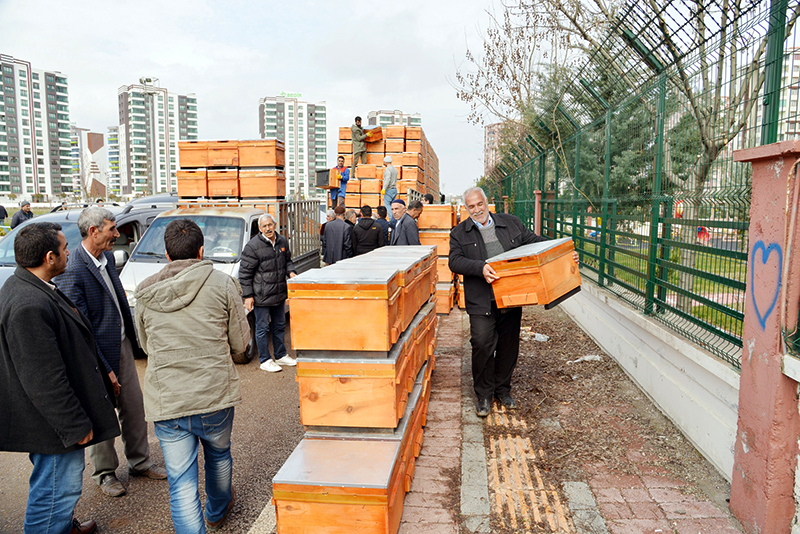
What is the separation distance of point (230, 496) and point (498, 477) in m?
1.96

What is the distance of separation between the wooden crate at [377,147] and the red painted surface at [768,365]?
524 inches

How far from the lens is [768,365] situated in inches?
121

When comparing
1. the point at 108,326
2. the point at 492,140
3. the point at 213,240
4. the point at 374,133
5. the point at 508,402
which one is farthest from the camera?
the point at 492,140

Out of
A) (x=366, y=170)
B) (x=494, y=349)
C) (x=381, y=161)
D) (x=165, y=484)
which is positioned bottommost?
(x=165, y=484)

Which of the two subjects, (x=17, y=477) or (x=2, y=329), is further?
(x=17, y=477)

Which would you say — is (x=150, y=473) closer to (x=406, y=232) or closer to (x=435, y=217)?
(x=406, y=232)

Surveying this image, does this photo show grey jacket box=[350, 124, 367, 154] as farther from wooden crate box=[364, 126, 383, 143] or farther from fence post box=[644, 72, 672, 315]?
fence post box=[644, 72, 672, 315]

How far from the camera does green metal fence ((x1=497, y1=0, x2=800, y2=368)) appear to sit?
3.70 metres

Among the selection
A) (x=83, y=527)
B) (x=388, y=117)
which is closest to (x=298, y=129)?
(x=388, y=117)

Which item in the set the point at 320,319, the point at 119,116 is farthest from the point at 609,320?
the point at 119,116

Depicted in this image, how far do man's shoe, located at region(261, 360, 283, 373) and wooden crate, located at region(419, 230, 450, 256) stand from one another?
4.20 m

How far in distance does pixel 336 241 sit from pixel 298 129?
166m

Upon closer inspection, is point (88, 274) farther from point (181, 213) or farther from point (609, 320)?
point (609, 320)

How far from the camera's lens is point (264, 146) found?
10.3 meters
